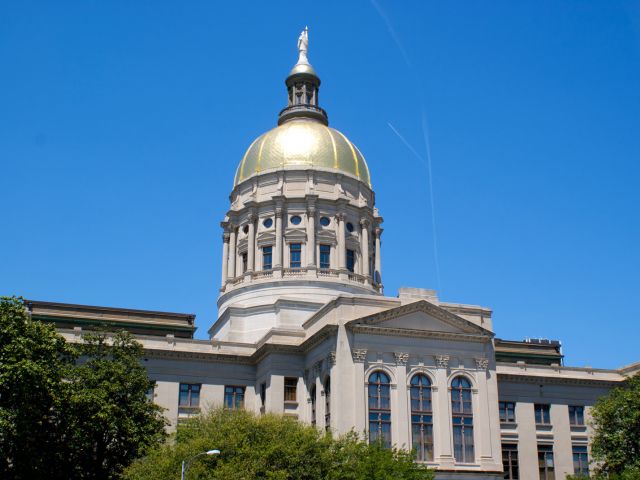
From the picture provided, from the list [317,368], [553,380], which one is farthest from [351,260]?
[553,380]

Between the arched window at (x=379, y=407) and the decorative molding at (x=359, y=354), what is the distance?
1.44m

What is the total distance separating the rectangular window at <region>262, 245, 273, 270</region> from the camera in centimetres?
8194

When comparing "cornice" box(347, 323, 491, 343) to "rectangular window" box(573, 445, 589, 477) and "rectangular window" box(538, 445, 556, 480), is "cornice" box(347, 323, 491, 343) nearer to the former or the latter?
"rectangular window" box(538, 445, 556, 480)

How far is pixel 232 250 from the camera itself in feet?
282

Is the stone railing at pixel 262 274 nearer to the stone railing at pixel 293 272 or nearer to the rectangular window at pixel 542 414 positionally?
the stone railing at pixel 293 272

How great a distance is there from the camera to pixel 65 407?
165 feet

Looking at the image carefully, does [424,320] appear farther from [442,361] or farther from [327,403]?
[327,403]

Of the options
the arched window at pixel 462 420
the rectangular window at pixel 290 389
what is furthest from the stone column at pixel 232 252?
the arched window at pixel 462 420

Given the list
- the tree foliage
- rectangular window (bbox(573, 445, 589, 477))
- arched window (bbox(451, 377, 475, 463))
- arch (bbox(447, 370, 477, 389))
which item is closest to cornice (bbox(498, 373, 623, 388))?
rectangular window (bbox(573, 445, 589, 477))

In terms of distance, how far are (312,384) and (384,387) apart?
278 inches

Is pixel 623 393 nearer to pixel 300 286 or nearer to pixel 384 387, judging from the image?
pixel 384 387

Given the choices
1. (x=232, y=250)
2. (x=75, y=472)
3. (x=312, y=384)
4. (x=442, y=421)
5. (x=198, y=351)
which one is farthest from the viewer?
(x=232, y=250)

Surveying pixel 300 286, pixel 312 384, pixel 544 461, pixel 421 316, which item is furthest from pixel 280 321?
pixel 544 461

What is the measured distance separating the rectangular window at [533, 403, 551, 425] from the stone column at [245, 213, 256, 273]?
29.5 meters
